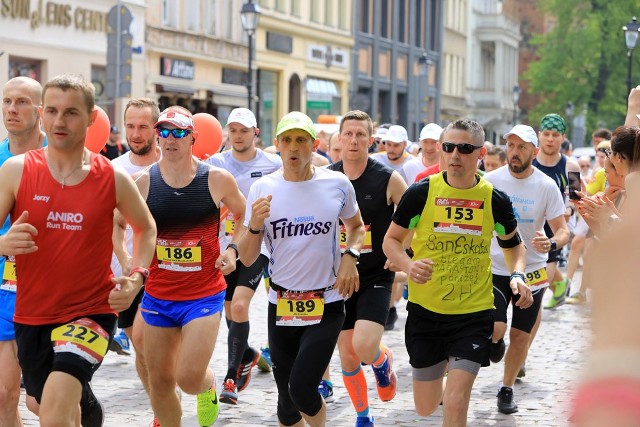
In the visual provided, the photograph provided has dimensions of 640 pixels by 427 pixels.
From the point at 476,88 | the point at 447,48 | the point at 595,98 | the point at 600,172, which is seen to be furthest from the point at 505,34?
the point at 600,172

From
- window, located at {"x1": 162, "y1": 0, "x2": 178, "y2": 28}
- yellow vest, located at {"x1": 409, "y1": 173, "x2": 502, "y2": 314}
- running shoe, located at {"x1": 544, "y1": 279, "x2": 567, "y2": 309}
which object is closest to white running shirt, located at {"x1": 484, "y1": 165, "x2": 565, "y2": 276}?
yellow vest, located at {"x1": 409, "y1": 173, "x2": 502, "y2": 314}

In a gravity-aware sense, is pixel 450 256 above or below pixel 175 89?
below

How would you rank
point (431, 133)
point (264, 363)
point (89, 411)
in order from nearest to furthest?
point (89, 411)
point (264, 363)
point (431, 133)

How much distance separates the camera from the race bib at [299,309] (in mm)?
6742

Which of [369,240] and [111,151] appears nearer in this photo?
→ [369,240]

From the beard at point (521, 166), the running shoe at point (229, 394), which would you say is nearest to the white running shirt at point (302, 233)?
the running shoe at point (229, 394)

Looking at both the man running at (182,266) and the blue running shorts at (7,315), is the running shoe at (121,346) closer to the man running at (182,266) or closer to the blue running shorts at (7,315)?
the man running at (182,266)

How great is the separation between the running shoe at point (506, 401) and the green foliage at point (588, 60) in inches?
1911

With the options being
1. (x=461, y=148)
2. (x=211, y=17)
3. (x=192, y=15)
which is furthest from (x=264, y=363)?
(x=211, y=17)

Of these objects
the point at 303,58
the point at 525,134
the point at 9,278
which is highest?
the point at 303,58

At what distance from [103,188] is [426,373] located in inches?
90.9

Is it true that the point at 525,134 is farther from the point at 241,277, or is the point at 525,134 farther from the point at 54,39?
the point at 54,39

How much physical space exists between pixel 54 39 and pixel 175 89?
665cm

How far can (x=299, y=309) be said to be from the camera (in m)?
6.74
